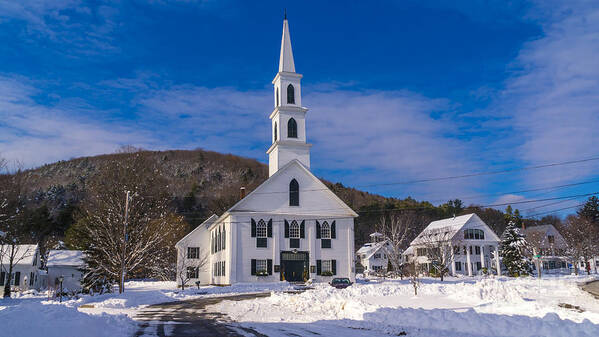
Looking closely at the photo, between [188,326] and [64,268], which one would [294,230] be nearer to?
[64,268]

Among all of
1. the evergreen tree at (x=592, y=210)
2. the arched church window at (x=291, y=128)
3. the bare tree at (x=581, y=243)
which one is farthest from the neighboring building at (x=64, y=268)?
the evergreen tree at (x=592, y=210)

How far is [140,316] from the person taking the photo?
62.3 feet

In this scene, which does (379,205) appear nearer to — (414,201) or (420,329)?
(414,201)

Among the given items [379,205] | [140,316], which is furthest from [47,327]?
[379,205]

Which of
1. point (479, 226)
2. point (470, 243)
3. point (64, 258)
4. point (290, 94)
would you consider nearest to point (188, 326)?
point (290, 94)

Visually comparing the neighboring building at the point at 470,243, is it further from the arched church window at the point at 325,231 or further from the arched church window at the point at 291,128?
the arched church window at the point at 291,128

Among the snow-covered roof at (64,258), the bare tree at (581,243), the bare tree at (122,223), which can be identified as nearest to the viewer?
the bare tree at (122,223)

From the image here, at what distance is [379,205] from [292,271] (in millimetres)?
54176

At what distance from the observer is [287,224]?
146 ft

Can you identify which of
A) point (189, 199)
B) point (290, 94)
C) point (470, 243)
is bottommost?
point (470, 243)

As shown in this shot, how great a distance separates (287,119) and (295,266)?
49.0ft

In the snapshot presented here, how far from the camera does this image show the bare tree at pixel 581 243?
57.8 meters

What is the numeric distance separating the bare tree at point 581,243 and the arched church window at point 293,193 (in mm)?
34819

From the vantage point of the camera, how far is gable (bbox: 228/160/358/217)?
44.2m
